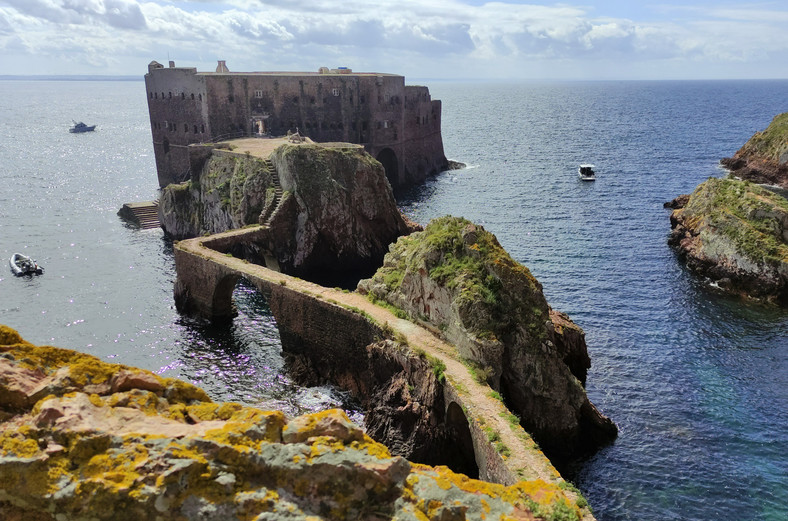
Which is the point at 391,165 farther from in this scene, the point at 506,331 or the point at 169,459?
the point at 169,459

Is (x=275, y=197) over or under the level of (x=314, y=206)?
over

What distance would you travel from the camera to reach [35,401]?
1356 centimetres

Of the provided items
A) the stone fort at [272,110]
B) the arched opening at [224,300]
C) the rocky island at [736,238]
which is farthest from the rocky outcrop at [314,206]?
the rocky island at [736,238]

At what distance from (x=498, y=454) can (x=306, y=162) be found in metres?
47.1

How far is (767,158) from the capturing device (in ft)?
357

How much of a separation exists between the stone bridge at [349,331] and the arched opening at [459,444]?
0.08 m

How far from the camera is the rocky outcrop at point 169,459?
495 inches

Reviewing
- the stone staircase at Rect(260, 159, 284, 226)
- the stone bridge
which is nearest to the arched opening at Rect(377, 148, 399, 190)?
the stone staircase at Rect(260, 159, 284, 226)

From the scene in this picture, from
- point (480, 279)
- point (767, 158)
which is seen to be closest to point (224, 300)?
point (480, 279)

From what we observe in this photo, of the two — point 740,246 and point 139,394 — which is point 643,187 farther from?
point 139,394

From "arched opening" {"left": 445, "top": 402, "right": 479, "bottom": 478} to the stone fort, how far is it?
6821 cm

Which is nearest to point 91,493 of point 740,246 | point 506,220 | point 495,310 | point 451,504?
point 451,504

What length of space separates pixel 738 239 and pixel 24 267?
7200cm

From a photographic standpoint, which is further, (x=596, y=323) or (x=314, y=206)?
(x=314, y=206)
